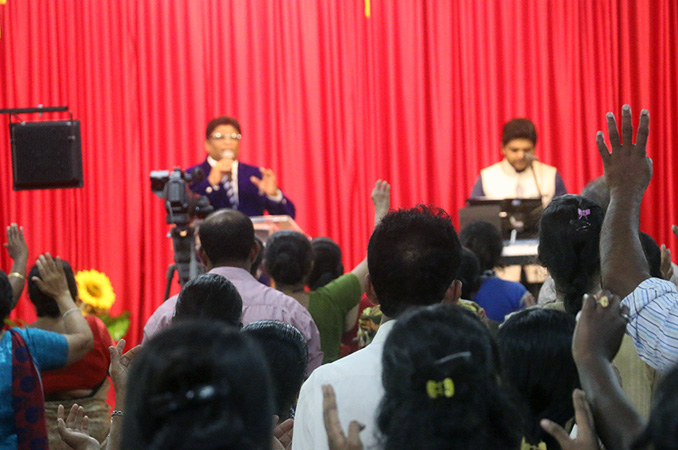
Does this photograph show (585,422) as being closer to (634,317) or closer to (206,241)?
(634,317)

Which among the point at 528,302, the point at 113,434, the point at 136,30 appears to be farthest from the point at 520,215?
the point at 136,30

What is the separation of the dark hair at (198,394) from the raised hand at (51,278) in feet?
5.94

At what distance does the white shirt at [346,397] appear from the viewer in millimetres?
1337

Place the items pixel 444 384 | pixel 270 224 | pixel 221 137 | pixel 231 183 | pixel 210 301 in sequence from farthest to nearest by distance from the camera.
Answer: pixel 221 137 < pixel 231 183 < pixel 270 224 < pixel 210 301 < pixel 444 384

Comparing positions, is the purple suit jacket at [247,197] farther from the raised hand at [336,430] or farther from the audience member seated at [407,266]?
the raised hand at [336,430]

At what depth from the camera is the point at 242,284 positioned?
8.29ft

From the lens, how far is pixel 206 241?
263cm

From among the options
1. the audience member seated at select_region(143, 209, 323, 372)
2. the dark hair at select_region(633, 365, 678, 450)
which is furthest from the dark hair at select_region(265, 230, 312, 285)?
the dark hair at select_region(633, 365, 678, 450)

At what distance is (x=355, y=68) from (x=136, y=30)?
191 cm

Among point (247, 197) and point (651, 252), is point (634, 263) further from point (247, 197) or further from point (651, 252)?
point (247, 197)

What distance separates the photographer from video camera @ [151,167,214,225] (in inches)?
147

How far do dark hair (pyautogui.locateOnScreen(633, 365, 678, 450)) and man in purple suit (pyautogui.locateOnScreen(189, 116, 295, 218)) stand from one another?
449cm

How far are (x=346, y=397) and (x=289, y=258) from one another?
4.88ft

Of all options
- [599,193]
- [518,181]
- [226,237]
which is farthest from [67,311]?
Answer: [518,181]
